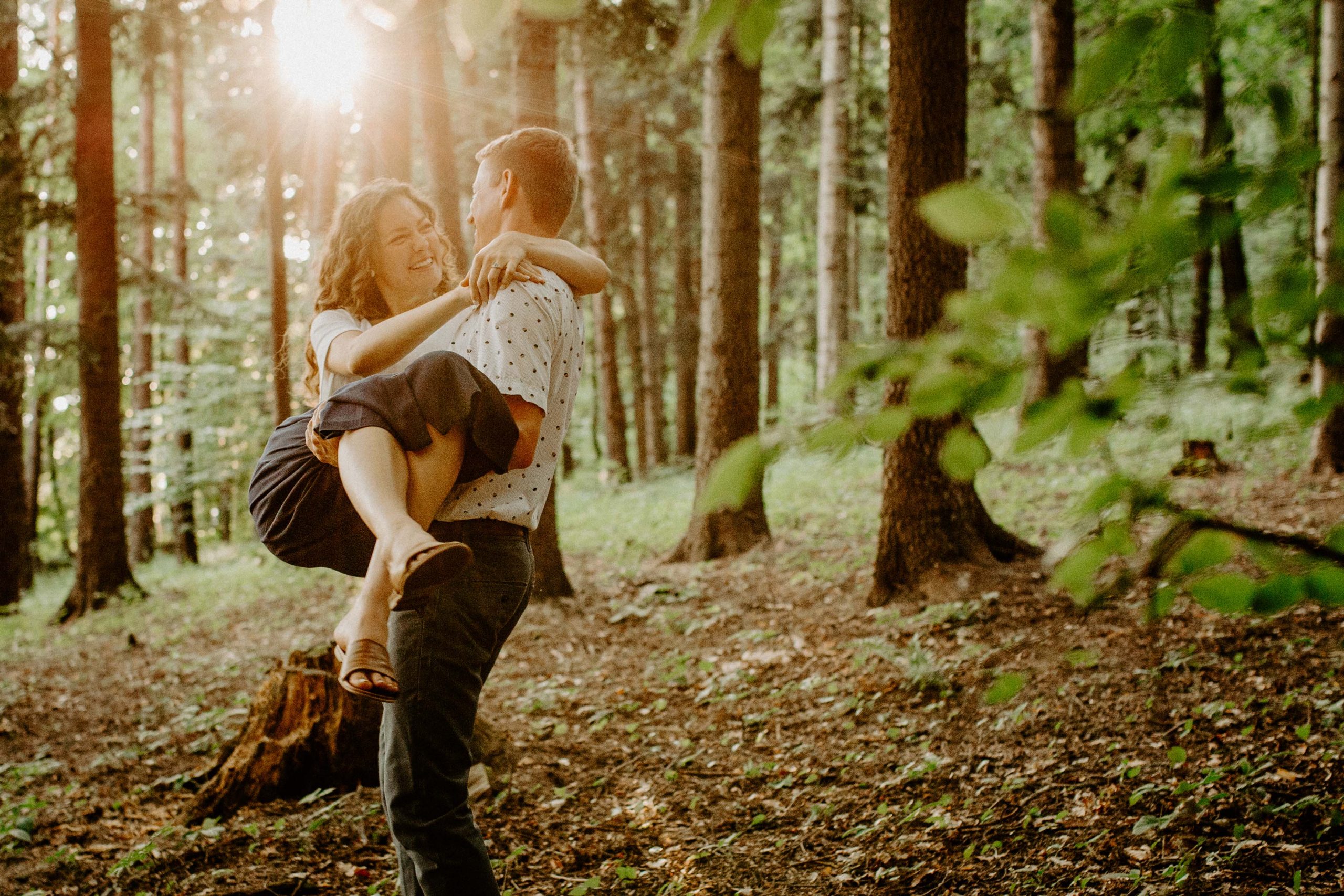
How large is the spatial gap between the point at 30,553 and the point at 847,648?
2139 centimetres

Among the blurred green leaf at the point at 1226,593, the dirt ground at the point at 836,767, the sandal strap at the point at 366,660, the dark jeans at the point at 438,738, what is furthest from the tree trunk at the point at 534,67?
the blurred green leaf at the point at 1226,593

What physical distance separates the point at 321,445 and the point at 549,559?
17.6ft

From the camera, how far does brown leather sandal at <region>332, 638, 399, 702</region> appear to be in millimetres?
1949

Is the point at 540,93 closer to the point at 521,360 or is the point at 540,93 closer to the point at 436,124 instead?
the point at 436,124

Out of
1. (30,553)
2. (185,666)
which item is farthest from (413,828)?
(30,553)

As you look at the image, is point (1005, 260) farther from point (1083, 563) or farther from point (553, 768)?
point (553, 768)

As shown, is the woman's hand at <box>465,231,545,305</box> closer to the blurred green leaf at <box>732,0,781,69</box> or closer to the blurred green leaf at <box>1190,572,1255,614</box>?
the blurred green leaf at <box>732,0,781,69</box>

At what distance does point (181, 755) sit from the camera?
4984mm

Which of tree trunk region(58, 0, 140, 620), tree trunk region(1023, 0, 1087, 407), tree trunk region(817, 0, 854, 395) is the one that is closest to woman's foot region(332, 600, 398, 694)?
tree trunk region(1023, 0, 1087, 407)

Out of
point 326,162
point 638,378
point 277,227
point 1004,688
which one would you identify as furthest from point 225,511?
point 1004,688

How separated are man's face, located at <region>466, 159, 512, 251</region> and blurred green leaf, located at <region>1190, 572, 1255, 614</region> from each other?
72.3 inches

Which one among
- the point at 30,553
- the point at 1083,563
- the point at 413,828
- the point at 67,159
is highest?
the point at 67,159

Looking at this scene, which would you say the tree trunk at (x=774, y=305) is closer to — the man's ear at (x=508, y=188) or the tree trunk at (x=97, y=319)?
the tree trunk at (x=97, y=319)

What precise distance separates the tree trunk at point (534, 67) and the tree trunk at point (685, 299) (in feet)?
36.0
